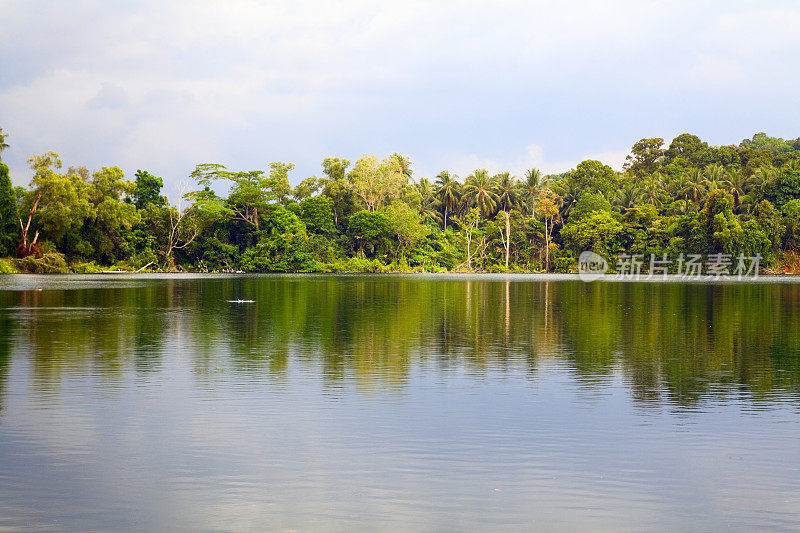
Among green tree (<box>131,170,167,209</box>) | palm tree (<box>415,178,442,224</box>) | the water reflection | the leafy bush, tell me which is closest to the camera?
the water reflection

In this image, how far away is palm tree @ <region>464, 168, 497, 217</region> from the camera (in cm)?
12550

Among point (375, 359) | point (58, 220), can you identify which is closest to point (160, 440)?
point (375, 359)

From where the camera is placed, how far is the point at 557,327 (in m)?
26.7

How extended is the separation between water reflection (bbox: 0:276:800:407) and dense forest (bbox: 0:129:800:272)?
192 feet

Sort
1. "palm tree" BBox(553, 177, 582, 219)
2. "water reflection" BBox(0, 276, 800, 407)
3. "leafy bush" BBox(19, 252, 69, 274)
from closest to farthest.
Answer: "water reflection" BBox(0, 276, 800, 407), "leafy bush" BBox(19, 252, 69, 274), "palm tree" BBox(553, 177, 582, 219)

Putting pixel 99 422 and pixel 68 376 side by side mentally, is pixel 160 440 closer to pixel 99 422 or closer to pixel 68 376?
pixel 99 422

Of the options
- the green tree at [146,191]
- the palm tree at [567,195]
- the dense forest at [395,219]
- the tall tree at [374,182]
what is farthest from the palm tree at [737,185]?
the green tree at [146,191]

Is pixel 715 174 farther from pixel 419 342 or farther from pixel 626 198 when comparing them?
pixel 419 342

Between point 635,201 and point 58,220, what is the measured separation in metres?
76.0

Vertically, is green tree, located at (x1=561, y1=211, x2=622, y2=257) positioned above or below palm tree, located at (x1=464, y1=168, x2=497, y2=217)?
below

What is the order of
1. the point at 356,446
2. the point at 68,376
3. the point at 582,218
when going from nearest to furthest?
the point at 356,446 < the point at 68,376 < the point at 582,218

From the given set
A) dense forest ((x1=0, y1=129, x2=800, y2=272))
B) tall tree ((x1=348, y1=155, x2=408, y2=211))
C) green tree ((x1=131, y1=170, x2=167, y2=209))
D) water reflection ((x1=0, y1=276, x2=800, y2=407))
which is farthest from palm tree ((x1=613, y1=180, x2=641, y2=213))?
water reflection ((x1=0, y1=276, x2=800, y2=407))

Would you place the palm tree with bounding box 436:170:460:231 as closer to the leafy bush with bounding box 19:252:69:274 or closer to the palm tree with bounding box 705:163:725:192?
the palm tree with bounding box 705:163:725:192

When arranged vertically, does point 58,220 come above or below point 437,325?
above
